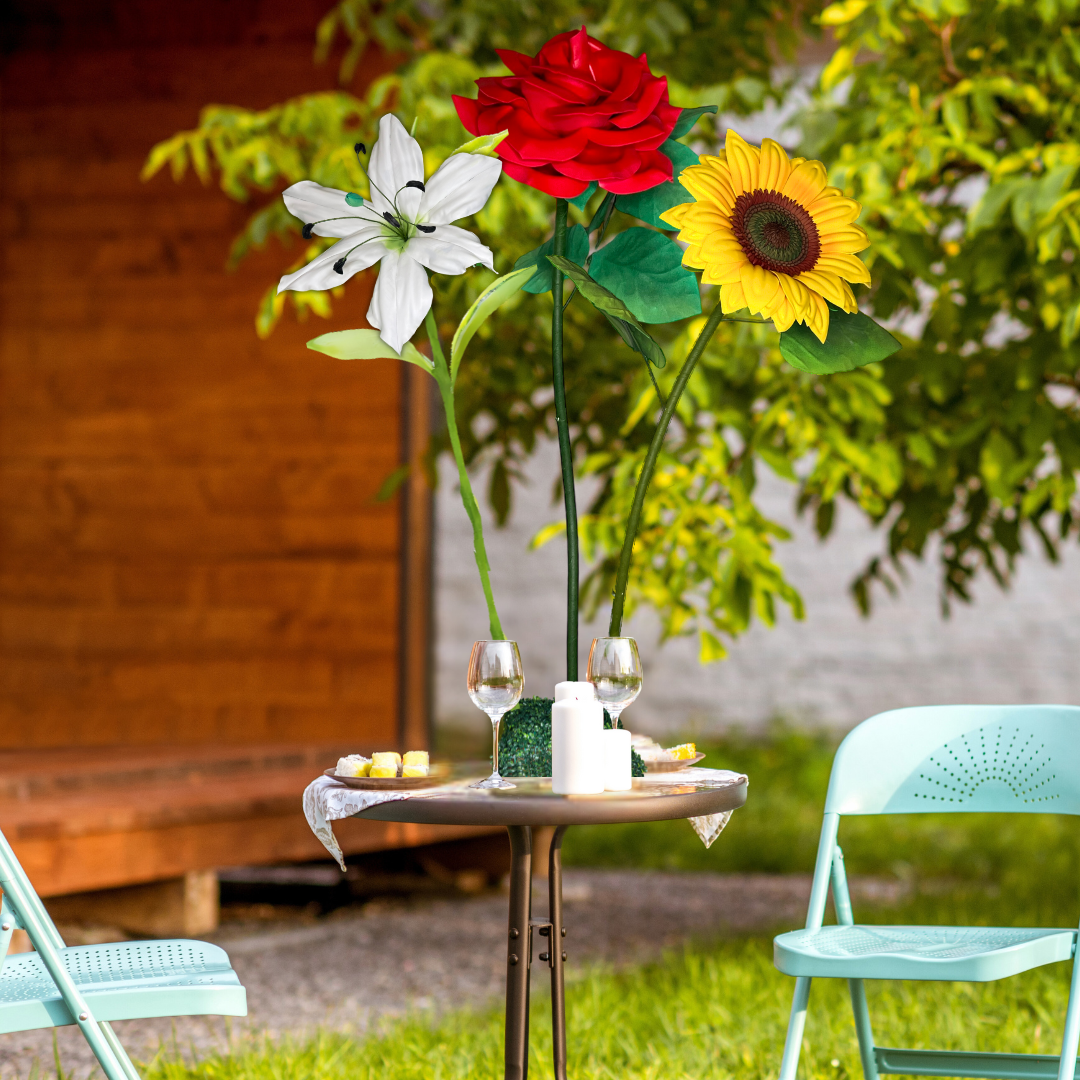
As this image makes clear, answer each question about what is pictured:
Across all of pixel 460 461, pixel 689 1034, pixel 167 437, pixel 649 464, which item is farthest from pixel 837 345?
pixel 167 437

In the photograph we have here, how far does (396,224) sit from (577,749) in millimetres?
683

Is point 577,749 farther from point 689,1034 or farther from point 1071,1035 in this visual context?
point 689,1034

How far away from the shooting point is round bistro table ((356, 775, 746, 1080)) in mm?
1572

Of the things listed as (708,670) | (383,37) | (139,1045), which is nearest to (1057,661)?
(708,670)

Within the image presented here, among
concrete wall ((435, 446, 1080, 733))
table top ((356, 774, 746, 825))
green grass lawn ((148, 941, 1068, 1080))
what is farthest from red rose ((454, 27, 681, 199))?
concrete wall ((435, 446, 1080, 733))

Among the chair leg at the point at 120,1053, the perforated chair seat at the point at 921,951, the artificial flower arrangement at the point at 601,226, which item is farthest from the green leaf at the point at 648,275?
the chair leg at the point at 120,1053

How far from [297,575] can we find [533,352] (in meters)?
1.99

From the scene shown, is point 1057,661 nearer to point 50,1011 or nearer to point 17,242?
point 17,242

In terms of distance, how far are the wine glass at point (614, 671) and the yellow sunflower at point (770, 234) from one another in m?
0.43

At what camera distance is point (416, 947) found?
4160mm

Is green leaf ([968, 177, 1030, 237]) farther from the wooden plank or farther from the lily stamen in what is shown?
the wooden plank

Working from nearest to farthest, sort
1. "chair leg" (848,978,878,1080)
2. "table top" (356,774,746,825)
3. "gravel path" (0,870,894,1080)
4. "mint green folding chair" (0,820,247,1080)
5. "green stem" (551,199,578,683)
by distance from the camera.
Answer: "table top" (356,774,746,825) → "mint green folding chair" (0,820,247,1080) → "green stem" (551,199,578,683) → "chair leg" (848,978,878,1080) → "gravel path" (0,870,894,1080)

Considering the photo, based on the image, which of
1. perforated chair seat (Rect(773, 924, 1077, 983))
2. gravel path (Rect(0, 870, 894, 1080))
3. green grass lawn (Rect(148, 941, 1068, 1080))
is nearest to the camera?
perforated chair seat (Rect(773, 924, 1077, 983))

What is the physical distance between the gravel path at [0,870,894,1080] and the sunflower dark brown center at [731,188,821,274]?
184 centimetres
